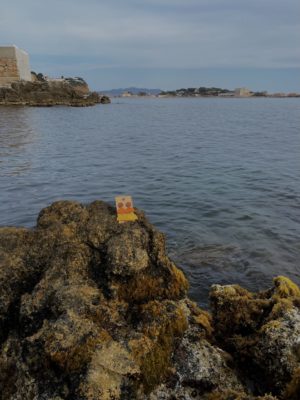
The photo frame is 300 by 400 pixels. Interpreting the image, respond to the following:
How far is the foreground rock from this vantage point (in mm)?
4395

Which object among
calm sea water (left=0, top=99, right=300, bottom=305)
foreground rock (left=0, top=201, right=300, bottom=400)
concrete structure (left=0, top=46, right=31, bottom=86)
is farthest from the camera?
concrete structure (left=0, top=46, right=31, bottom=86)

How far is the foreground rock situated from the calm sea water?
8.46 feet

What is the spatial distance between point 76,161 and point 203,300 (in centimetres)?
1837

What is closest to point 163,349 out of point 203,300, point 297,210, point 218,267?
point 203,300

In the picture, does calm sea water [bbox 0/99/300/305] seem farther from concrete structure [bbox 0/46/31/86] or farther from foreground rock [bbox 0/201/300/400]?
concrete structure [bbox 0/46/31/86]

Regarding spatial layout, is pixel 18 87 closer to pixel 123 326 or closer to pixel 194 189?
pixel 194 189

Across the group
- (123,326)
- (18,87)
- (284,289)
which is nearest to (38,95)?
(18,87)

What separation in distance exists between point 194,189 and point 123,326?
13556 mm

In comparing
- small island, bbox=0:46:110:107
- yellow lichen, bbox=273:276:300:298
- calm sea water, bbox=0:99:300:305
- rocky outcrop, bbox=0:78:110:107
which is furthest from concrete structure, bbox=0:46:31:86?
yellow lichen, bbox=273:276:300:298

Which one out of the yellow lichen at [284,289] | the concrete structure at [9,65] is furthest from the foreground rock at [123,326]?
the concrete structure at [9,65]

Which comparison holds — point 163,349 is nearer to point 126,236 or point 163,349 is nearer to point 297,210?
point 126,236

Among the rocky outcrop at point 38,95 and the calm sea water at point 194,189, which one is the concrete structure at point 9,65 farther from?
the calm sea water at point 194,189

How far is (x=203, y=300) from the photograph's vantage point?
27.4 ft

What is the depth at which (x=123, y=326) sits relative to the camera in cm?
496
